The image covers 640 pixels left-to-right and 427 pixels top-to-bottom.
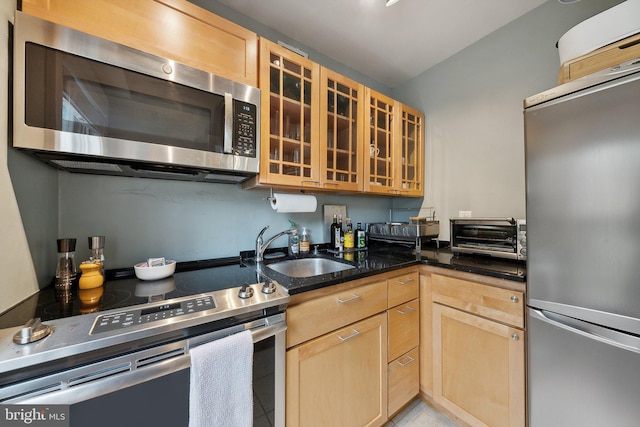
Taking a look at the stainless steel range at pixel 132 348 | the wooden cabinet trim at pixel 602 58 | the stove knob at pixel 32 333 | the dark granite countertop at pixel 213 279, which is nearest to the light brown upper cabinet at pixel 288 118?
the dark granite countertop at pixel 213 279

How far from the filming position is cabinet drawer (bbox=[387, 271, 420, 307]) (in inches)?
51.0

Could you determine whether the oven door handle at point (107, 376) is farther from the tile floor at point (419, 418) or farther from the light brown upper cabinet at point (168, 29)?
the tile floor at point (419, 418)

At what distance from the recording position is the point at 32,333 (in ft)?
1.81

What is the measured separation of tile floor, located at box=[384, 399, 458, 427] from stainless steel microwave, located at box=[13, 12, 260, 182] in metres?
1.65

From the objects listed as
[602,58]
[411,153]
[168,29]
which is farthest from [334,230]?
[602,58]

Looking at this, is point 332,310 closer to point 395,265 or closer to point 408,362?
point 395,265

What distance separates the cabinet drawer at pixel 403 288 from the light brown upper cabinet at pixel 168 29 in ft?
4.32

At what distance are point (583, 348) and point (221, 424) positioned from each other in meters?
1.35

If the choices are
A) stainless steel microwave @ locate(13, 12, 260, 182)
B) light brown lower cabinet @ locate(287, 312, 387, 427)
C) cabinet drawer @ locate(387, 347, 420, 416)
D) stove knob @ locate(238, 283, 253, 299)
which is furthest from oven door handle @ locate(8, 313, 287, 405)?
cabinet drawer @ locate(387, 347, 420, 416)

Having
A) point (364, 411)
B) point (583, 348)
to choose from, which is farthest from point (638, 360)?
point (364, 411)

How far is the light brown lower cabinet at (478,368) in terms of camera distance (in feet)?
3.59

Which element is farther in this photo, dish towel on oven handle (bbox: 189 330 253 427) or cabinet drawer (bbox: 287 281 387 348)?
cabinet drawer (bbox: 287 281 387 348)

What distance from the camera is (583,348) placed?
0.90m

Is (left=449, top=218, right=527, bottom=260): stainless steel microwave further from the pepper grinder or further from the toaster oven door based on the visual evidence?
the pepper grinder
